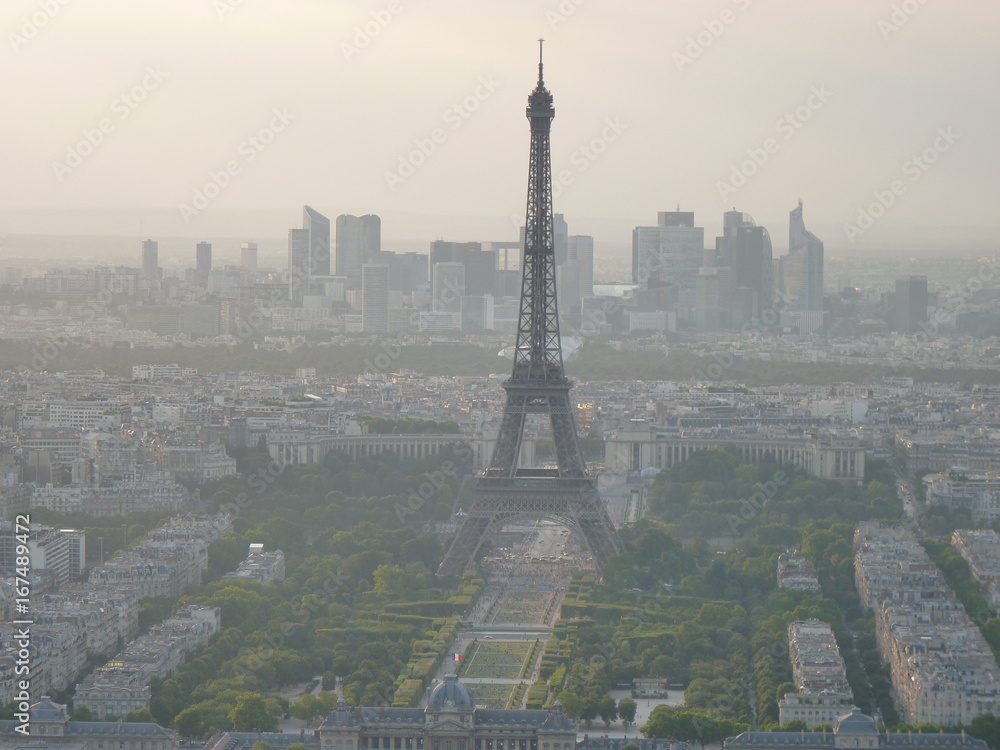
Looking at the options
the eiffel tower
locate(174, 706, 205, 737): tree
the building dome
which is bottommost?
locate(174, 706, 205, 737): tree

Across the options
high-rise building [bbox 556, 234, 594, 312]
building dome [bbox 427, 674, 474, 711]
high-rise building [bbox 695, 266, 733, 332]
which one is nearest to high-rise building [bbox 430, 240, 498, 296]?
high-rise building [bbox 556, 234, 594, 312]

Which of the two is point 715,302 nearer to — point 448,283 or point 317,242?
point 448,283

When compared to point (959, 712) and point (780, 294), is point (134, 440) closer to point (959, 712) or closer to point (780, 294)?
point (959, 712)

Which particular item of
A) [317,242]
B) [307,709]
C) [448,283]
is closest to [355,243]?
[317,242]

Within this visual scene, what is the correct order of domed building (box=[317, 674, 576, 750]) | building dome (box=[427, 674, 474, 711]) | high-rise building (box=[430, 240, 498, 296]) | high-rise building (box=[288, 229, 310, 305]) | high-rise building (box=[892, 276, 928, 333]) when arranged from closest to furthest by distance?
domed building (box=[317, 674, 576, 750]) → building dome (box=[427, 674, 474, 711]) → high-rise building (box=[892, 276, 928, 333]) → high-rise building (box=[430, 240, 498, 296]) → high-rise building (box=[288, 229, 310, 305])

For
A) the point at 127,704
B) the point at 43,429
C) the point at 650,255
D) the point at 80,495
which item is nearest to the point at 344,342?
the point at 650,255

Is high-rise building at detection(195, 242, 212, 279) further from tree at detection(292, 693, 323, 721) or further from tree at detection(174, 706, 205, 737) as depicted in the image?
tree at detection(174, 706, 205, 737)
